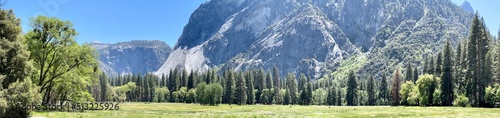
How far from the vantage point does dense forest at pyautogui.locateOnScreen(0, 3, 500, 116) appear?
32625mm

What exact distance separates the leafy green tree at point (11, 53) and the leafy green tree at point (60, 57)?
1305cm

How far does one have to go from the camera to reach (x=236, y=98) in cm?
15088

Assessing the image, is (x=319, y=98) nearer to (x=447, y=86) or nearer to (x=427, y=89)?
(x=427, y=89)

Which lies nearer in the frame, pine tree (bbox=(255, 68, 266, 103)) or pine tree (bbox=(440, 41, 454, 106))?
pine tree (bbox=(440, 41, 454, 106))

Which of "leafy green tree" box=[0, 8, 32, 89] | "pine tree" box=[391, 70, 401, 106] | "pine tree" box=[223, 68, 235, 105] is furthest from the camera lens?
"pine tree" box=[223, 68, 235, 105]

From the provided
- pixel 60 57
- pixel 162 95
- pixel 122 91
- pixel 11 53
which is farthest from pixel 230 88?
pixel 11 53

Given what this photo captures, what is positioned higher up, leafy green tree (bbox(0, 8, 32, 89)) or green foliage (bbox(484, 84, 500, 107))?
leafy green tree (bbox(0, 8, 32, 89))

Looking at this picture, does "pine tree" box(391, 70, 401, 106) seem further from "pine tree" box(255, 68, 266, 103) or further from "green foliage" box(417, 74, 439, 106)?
"pine tree" box(255, 68, 266, 103)

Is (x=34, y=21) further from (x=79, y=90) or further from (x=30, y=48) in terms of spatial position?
(x=79, y=90)

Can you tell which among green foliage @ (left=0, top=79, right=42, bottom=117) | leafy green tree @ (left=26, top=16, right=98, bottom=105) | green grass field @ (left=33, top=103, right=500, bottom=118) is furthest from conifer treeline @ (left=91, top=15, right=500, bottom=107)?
Result: green foliage @ (left=0, top=79, right=42, bottom=117)

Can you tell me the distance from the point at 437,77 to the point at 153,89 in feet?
425

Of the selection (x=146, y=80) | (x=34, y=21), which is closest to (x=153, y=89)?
(x=146, y=80)

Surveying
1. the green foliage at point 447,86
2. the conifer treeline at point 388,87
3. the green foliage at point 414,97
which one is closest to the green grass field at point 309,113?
the conifer treeline at point 388,87

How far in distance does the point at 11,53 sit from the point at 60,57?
57.3ft
